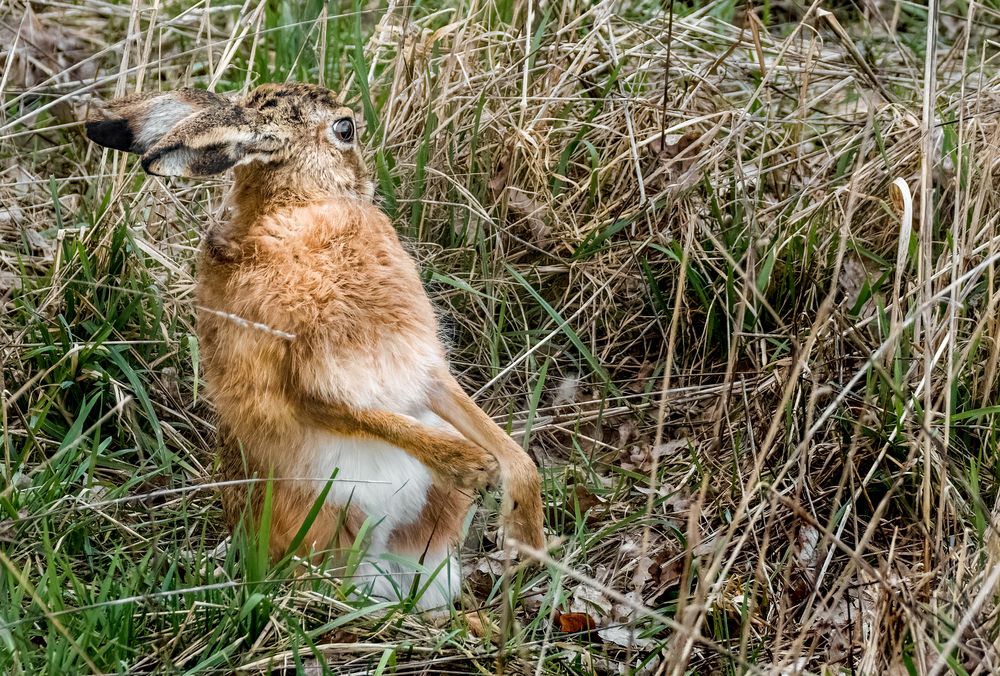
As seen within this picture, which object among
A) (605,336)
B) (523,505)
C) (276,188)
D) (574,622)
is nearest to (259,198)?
(276,188)

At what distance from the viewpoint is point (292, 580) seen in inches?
105

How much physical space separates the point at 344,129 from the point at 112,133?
56 centimetres

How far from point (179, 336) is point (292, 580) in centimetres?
151

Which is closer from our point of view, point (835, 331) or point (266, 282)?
point (266, 282)

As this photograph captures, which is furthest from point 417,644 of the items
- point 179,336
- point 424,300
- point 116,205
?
point 116,205

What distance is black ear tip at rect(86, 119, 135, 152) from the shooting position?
2.79 metres

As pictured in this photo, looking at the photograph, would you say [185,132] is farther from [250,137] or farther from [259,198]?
[259,198]

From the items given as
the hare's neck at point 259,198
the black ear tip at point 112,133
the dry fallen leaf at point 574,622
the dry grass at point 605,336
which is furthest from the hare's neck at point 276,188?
the dry fallen leaf at point 574,622

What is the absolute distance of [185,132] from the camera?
8.68 feet

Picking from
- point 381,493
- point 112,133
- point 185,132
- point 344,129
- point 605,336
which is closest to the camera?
point 185,132

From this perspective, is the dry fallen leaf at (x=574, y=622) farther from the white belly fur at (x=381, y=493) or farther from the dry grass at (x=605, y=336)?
the white belly fur at (x=381, y=493)

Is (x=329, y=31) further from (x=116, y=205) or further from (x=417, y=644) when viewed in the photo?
(x=417, y=644)

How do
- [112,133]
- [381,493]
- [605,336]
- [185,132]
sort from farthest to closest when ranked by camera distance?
[605,336] → [381,493] → [112,133] → [185,132]

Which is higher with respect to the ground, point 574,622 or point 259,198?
point 259,198
